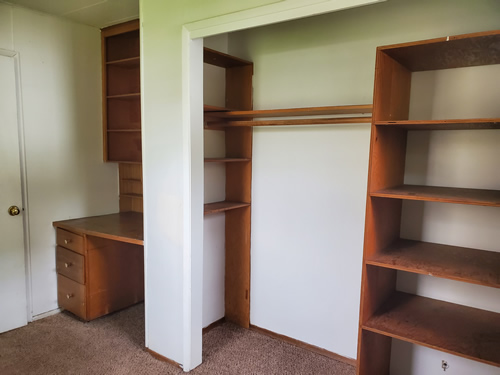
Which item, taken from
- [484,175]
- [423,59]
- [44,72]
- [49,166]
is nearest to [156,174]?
[49,166]

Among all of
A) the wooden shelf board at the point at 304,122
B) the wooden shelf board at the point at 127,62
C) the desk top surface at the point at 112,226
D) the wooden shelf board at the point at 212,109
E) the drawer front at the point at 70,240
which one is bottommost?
the drawer front at the point at 70,240

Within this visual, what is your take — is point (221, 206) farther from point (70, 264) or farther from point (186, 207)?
point (70, 264)

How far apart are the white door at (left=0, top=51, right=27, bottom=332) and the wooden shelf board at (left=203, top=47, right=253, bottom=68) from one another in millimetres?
1565

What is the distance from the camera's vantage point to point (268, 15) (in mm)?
1885

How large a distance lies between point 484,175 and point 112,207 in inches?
124

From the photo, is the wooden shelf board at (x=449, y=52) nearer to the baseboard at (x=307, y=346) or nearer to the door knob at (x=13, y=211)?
the baseboard at (x=307, y=346)

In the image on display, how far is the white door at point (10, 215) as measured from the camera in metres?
2.83

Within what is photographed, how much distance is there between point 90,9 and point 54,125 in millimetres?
1018

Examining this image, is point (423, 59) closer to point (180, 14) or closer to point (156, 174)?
point (180, 14)

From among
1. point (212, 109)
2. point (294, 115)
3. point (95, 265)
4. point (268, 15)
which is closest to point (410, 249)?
point (294, 115)

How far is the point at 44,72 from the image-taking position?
307cm

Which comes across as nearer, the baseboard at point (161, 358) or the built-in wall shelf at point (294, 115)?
the built-in wall shelf at point (294, 115)

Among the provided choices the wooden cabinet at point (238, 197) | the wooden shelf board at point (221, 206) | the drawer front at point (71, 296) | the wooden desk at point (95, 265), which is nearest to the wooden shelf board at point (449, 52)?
the wooden cabinet at point (238, 197)

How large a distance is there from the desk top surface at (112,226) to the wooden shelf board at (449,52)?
6.77 ft
